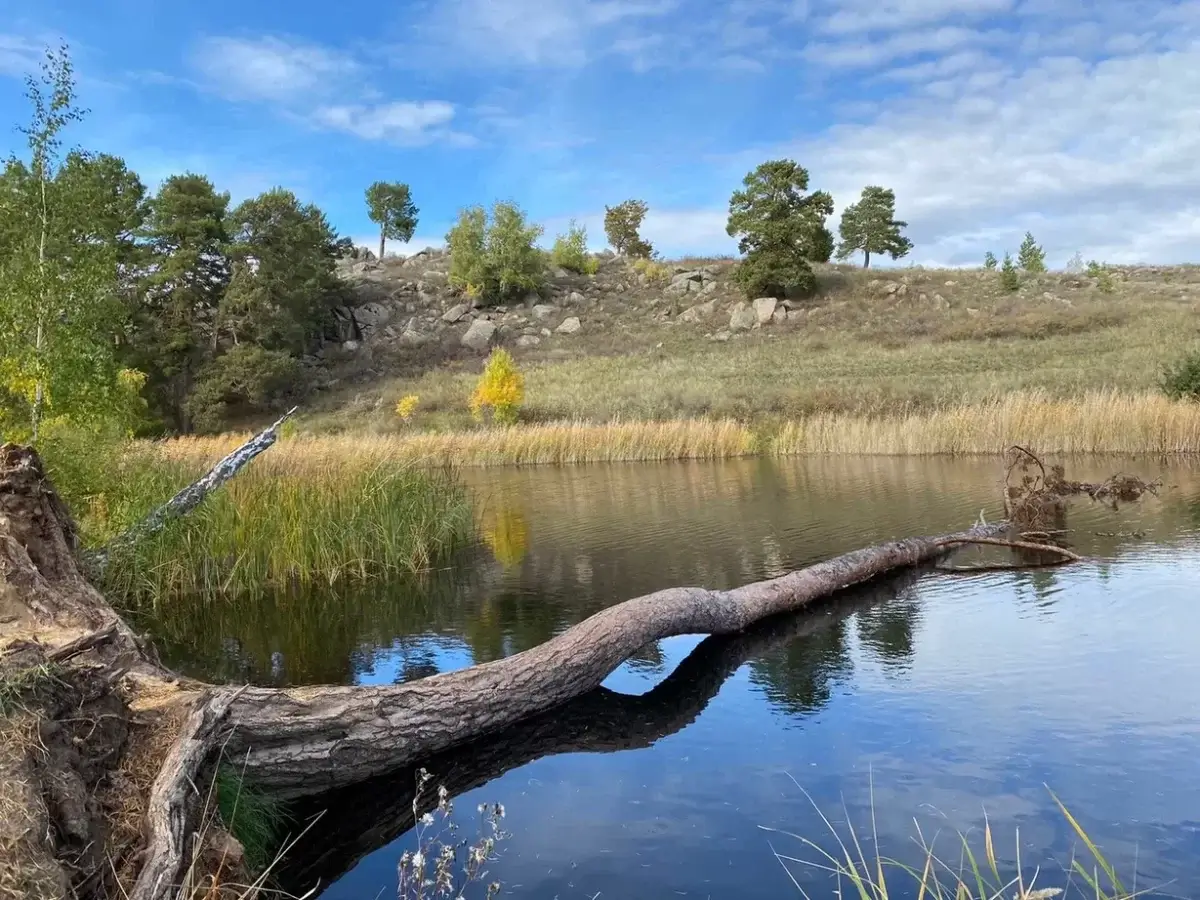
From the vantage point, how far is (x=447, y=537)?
11.1 m

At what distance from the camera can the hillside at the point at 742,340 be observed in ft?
102

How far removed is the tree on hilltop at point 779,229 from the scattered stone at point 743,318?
1587 mm

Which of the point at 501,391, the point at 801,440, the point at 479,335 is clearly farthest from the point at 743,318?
the point at 801,440

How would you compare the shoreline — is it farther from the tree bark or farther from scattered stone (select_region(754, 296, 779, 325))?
scattered stone (select_region(754, 296, 779, 325))

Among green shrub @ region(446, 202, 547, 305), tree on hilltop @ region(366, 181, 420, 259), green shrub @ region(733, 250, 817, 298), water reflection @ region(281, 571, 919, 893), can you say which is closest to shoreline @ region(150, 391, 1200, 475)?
water reflection @ region(281, 571, 919, 893)

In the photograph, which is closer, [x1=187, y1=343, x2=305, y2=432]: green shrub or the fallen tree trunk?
the fallen tree trunk

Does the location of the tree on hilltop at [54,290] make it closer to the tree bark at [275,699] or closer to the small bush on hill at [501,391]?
the tree bark at [275,699]

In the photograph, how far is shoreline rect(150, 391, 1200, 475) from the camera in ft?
50.0

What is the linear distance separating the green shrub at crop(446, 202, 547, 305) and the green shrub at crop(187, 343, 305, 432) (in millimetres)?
15992

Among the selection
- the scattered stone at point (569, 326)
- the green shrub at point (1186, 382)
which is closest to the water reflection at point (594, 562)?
the green shrub at point (1186, 382)

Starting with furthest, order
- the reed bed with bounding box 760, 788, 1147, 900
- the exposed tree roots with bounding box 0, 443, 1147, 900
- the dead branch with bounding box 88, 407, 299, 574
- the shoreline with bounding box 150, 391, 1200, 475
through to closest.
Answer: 1. the shoreline with bounding box 150, 391, 1200, 475
2. the dead branch with bounding box 88, 407, 299, 574
3. the reed bed with bounding box 760, 788, 1147, 900
4. the exposed tree roots with bounding box 0, 443, 1147, 900

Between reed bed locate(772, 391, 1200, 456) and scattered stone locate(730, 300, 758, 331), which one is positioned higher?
scattered stone locate(730, 300, 758, 331)

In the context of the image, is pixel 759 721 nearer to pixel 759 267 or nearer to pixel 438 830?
pixel 438 830

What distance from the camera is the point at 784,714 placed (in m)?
5.50
